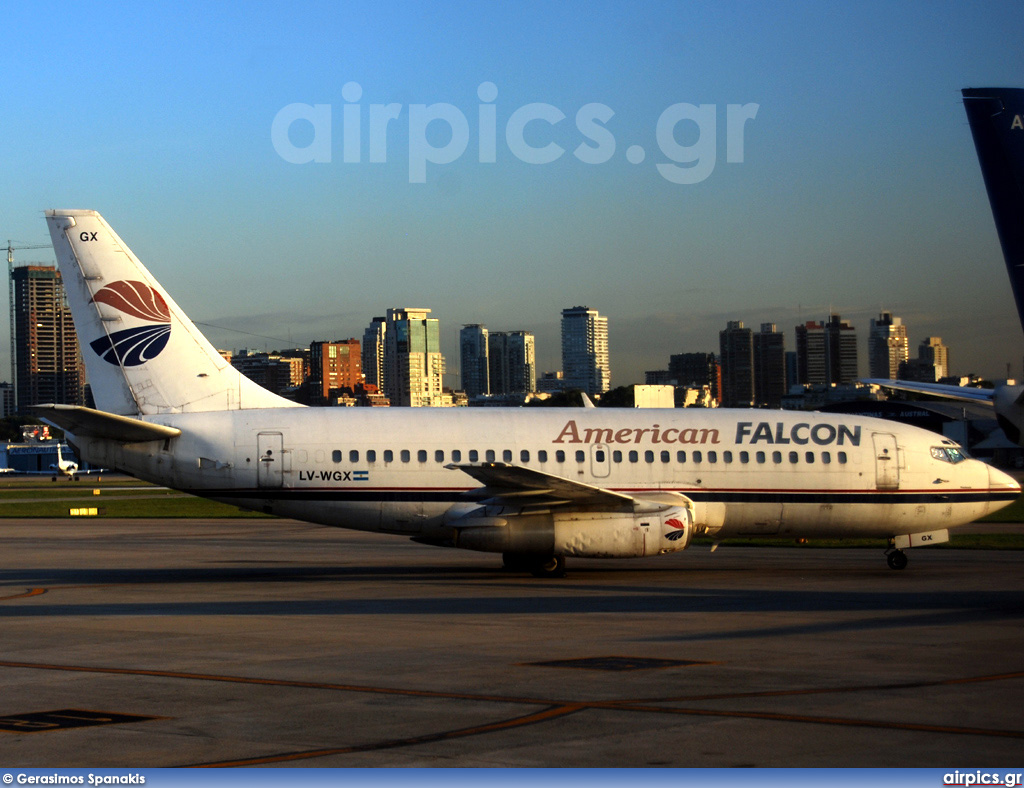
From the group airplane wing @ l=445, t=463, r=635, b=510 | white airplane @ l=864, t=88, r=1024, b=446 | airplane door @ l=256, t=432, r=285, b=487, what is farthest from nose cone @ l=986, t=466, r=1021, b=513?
airplane door @ l=256, t=432, r=285, b=487

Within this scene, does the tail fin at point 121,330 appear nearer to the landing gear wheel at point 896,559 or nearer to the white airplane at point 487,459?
the white airplane at point 487,459

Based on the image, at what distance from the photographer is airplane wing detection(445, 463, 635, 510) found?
76.8ft

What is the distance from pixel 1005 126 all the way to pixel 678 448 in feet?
44.9

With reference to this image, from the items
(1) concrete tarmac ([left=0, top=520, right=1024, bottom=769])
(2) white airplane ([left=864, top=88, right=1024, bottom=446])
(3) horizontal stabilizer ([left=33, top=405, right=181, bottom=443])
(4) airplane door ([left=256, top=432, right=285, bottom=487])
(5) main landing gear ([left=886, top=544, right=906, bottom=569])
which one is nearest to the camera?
(1) concrete tarmac ([left=0, top=520, right=1024, bottom=769])

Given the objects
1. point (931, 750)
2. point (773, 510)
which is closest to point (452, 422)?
point (773, 510)

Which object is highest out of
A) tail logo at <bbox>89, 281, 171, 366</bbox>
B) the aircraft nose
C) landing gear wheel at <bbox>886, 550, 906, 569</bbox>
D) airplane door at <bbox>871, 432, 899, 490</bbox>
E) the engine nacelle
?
tail logo at <bbox>89, 281, 171, 366</bbox>

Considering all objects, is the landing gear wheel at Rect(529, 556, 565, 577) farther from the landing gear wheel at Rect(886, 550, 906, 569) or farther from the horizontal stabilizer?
the horizontal stabilizer

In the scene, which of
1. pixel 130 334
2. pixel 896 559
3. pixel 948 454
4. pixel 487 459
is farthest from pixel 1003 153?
pixel 130 334

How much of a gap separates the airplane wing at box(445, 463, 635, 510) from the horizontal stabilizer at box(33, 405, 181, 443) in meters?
6.45

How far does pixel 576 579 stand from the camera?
2531 centimetres

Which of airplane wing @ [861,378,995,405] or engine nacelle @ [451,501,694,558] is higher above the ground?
airplane wing @ [861,378,995,405]

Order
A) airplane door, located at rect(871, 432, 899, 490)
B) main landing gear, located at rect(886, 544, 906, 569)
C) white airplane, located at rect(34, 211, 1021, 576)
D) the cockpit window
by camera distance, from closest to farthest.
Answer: white airplane, located at rect(34, 211, 1021, 576), airplane door, located at rect(871, 432, 899, 490), main landing gear, located at rect(886, 544, 906, 569), the cockpit window

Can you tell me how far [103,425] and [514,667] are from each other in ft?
44.6

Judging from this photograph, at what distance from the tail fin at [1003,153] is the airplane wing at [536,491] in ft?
37.3
